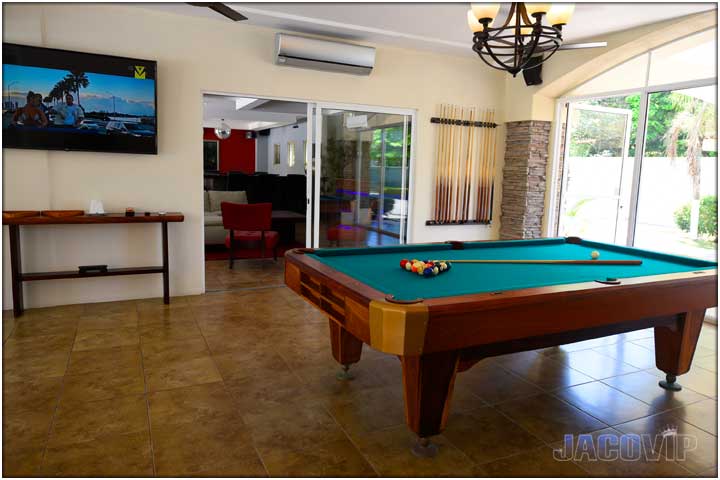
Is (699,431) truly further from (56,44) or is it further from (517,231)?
(56,44)

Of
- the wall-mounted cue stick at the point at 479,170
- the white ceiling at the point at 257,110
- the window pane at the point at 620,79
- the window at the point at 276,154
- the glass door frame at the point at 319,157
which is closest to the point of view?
the window pane at the point at 620,79

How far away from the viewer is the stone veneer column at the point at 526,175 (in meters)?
6.21

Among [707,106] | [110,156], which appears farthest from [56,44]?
[707,106]

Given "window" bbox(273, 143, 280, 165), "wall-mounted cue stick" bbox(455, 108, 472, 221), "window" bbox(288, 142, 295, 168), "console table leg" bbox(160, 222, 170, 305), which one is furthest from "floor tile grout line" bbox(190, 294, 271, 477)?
"window" bbox(273, 143, 280, 165)

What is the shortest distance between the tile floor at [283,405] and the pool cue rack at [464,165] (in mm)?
2739

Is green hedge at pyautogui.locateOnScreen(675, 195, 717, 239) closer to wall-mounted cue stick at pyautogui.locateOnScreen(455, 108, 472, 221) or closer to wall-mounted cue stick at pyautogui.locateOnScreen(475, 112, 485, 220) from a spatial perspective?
wall-mounted cue stick at pyautogui.locateOnScreen(475, 112, 485, 220)

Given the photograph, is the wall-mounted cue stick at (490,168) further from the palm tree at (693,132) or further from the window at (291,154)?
the window at (291,154)

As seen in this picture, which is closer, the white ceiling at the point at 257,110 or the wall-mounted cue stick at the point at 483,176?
the wall-mounted cue stick at the point at 483,176

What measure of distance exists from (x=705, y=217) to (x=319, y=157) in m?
3.94

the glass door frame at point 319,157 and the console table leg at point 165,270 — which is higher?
the glass door frame at point 319,157

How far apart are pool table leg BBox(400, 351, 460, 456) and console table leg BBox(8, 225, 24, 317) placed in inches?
142

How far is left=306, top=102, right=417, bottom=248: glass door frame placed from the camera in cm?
553

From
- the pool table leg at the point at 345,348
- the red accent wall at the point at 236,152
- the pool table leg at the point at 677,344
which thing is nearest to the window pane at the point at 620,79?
the pool table leg at the point at 677,344

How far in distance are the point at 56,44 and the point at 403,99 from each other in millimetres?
3497
